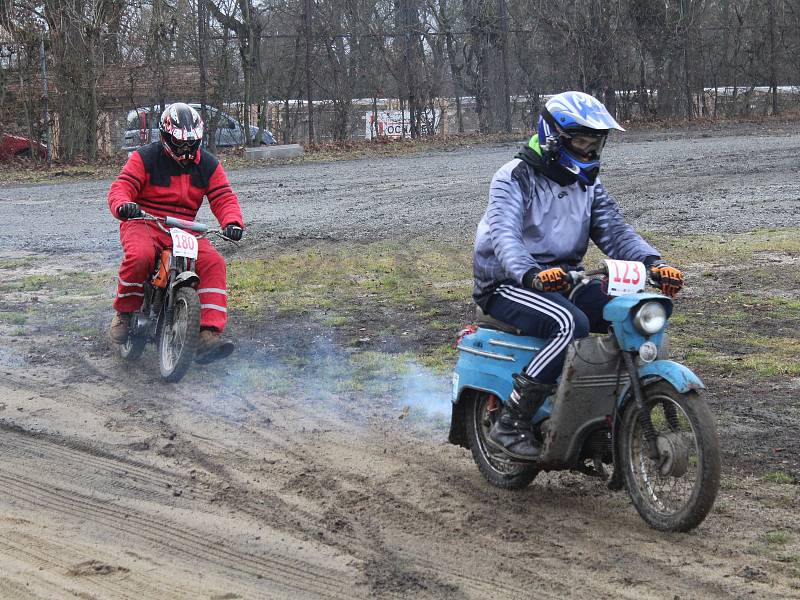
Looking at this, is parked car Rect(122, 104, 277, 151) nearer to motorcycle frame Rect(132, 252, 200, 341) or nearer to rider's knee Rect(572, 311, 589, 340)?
motorcycle frame Rect(132, 252, 200, 341)

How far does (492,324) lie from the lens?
18.1 ft

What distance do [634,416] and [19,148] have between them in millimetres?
24823

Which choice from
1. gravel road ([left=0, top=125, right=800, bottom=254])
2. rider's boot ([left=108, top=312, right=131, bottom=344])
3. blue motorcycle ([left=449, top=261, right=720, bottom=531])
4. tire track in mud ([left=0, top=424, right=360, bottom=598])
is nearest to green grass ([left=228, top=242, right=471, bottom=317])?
gravel road ([left=0, top=125, right=800, bottom=254])

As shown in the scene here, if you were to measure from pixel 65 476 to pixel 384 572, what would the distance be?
216cm

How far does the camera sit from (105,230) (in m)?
15.8

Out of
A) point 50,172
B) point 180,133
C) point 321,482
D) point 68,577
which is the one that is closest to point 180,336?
point 180,133

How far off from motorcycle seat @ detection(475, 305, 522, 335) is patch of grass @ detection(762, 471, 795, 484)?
1.41m

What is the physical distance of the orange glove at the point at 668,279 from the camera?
16.4ft

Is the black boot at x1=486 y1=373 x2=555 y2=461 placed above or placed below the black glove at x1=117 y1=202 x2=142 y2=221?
below

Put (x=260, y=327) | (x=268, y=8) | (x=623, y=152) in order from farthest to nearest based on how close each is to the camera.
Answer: (x=268, y=8), (x=623, y=152), (x=260, y=327)

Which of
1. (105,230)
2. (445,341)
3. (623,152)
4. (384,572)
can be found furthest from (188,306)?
(623,152)

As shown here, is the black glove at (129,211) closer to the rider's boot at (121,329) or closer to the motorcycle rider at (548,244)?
the rider's boot at (121,329)

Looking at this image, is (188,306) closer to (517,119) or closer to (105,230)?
(105,230)

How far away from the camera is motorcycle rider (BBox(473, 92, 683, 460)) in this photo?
5059 mm
